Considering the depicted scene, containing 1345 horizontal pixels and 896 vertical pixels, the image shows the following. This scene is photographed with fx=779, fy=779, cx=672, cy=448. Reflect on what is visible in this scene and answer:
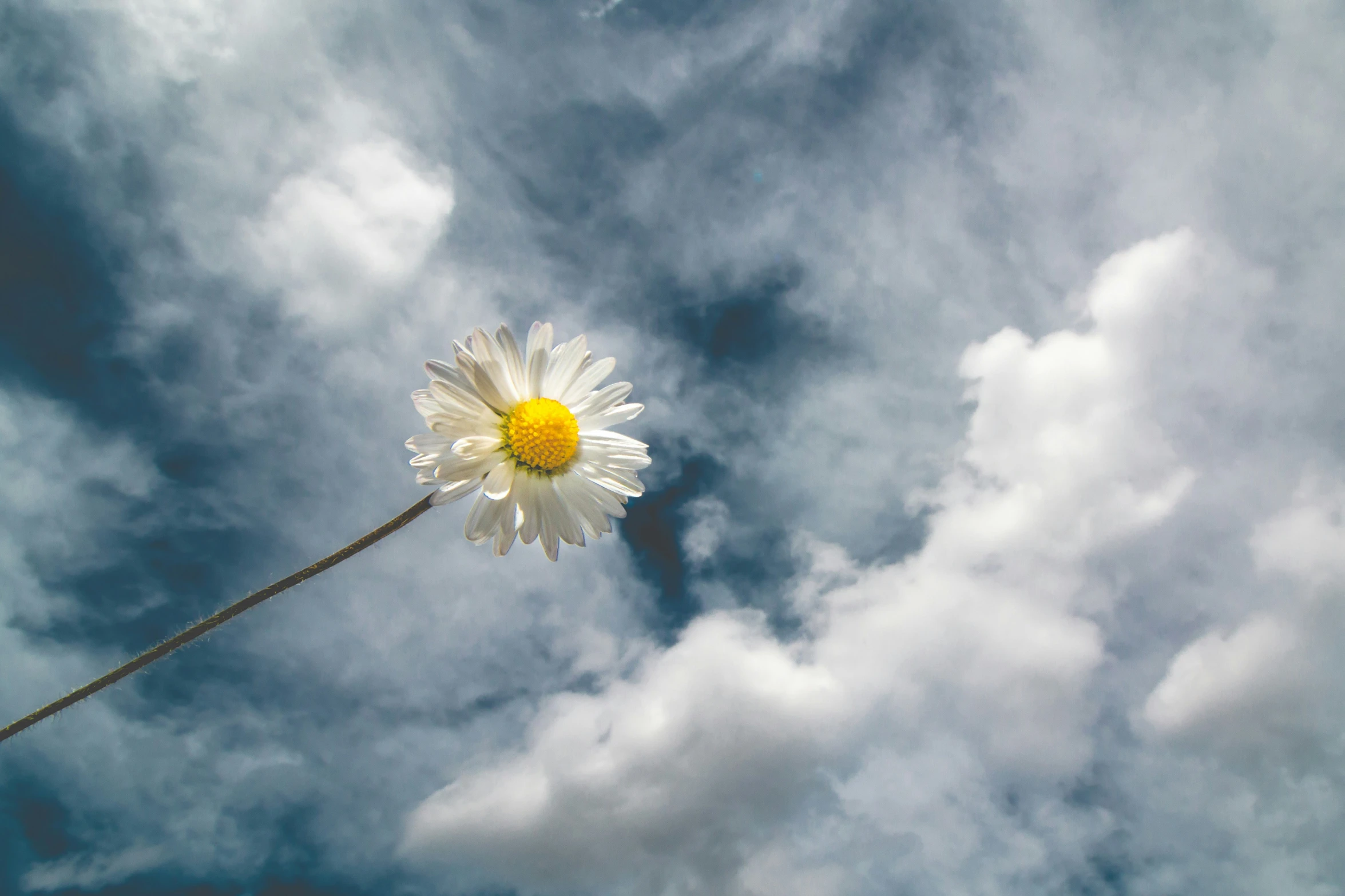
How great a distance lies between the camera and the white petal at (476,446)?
4.08 metres

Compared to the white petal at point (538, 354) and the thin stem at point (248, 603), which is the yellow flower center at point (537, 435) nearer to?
the white petal at point (538, 354)

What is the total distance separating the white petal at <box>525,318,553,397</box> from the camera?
463 centimetres

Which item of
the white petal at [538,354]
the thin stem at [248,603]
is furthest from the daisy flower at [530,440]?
the thin stem at [248,603]

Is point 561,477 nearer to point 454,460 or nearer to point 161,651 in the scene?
point 454,460

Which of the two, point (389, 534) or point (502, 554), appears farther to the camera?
point (502, 554)

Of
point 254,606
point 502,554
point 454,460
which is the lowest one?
point 254,606

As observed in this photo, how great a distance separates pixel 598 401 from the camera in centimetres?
496

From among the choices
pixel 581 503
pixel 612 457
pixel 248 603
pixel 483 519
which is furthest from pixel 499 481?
pixel 248 603

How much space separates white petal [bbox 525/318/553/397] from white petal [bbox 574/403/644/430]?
15.2 inches

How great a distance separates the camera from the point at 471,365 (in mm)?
4207

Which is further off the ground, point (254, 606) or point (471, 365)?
point (471, 365)

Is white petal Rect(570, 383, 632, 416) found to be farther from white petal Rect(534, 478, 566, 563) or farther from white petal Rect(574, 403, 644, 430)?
A: white petal Rect(534, 478, 566, 563)

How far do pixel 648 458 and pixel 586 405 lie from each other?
0.57m

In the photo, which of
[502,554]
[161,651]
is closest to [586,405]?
[502,554]
